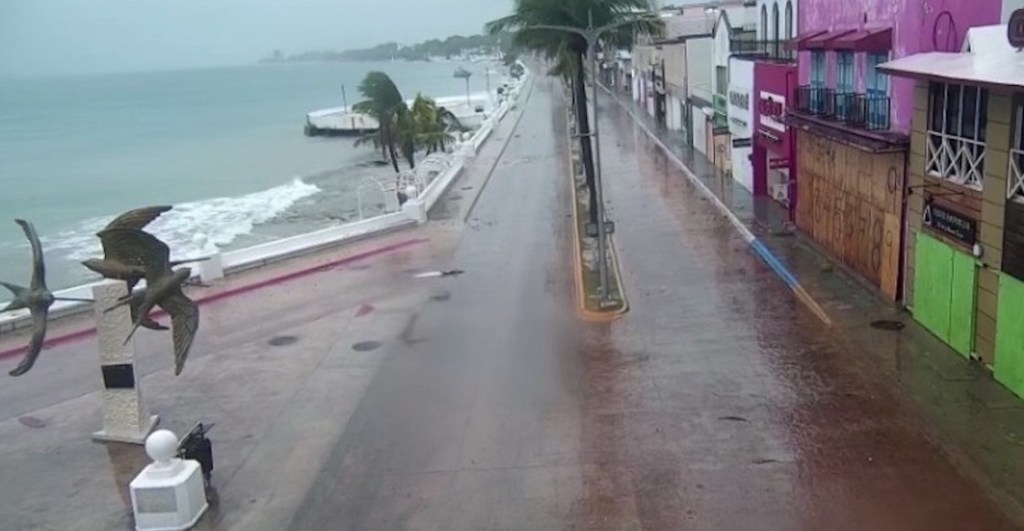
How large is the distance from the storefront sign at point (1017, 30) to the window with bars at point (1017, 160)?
2.99 ft

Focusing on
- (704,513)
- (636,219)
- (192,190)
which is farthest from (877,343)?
(192,190)

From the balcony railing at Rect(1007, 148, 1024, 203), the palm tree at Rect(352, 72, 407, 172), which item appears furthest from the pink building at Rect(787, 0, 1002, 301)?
the palm tree at Rect(352, 72, 407, 172)

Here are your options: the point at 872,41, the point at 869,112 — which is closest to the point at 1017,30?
the point at 872,41

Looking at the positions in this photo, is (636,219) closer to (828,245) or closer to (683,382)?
(828,245)

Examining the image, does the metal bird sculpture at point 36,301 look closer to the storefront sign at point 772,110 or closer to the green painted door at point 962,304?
the green painted door at point 962,304

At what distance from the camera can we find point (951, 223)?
18438mm

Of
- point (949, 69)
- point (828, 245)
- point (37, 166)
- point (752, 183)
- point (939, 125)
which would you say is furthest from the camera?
point (37, 166)

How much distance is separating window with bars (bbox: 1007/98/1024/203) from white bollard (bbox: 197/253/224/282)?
63.4 feet

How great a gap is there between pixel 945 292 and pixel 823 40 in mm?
8919

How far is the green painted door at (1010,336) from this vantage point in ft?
51.7

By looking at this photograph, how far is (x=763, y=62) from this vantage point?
34.4 metres

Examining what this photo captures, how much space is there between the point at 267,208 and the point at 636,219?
129ft

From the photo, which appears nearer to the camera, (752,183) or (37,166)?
(752,183)

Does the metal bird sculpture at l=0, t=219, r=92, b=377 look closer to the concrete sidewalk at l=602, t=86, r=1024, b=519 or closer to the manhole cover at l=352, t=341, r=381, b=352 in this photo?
the manhole cover at l=352, t=341, r=381, b=352
